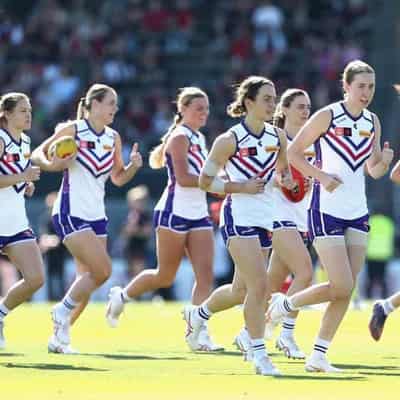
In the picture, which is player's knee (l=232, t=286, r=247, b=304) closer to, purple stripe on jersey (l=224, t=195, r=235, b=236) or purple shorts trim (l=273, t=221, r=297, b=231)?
purple shorts trim (l=273, t=221, r=297, b=231)

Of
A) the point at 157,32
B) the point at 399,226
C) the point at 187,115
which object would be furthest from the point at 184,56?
the point at 187,115

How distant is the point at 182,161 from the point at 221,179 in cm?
248

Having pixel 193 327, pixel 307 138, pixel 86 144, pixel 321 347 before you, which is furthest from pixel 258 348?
pixel 86 144

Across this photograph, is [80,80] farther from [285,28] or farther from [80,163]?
[80,163]

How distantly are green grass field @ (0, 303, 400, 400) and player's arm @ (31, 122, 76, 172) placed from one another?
1724 mm

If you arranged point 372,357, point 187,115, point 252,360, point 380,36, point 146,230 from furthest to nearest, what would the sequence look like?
point 380,36 < point 146,230 < point 187,115 < point 372,357 < point 252,360

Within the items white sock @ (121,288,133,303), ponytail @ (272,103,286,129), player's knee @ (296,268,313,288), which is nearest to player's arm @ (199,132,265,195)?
player's knee @ (296,268,313,288)

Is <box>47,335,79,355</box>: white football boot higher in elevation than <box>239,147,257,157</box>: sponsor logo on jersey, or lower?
lower

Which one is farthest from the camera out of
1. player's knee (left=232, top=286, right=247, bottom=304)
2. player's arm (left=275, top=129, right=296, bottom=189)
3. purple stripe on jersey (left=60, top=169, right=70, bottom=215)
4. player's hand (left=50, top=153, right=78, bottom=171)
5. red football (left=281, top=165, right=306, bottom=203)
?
purple stripe on jersey (left=60, top=169, right=70, bottom=215)

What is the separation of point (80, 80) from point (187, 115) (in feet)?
59.4

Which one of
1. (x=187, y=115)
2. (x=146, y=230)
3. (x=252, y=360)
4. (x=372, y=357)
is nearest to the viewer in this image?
(x=252, y=360)

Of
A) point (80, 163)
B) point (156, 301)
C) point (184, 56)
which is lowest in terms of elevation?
point (156, 301)

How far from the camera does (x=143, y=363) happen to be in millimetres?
13023

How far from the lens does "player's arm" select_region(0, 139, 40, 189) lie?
1336 cm
